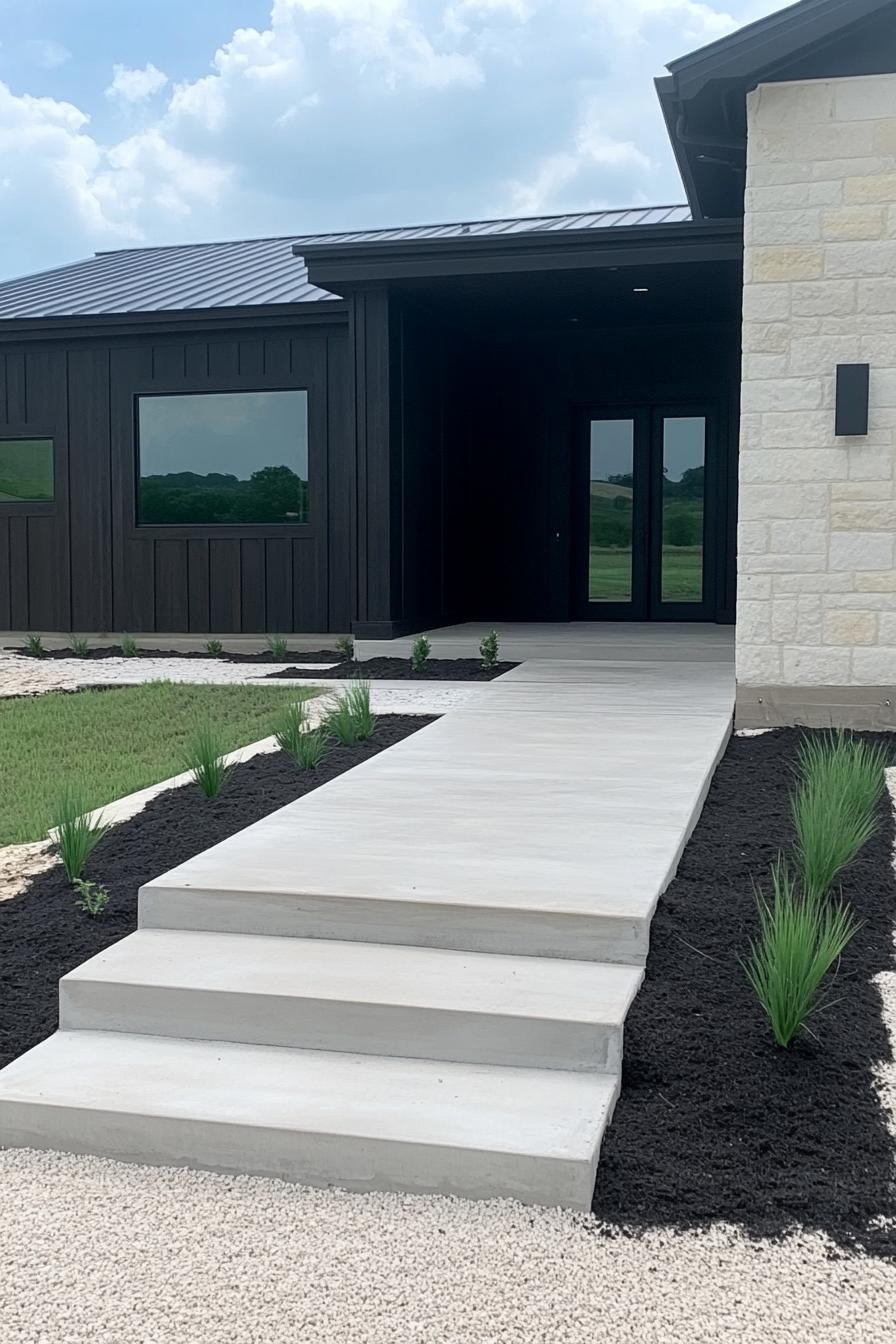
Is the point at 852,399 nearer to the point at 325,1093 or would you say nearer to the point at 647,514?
the point at 325,1093

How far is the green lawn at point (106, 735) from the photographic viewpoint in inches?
219

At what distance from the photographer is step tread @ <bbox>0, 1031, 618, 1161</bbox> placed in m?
2.63

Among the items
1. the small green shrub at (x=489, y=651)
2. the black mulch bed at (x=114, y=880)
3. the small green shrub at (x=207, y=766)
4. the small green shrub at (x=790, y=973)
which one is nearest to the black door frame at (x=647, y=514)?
the small green shrub at (x=489, y=651)

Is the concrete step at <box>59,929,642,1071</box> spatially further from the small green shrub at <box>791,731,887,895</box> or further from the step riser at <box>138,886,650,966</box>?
the small green shrub at <box>791,731,887,895</box>

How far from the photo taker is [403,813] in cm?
445

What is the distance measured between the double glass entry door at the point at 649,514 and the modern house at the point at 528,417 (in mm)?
23

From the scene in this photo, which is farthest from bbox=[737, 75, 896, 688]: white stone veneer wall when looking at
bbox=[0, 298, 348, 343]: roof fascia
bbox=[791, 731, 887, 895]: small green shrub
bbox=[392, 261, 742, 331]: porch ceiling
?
bbox=[0, 298, 348, 343]: roof fascia

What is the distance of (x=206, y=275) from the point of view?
44.8 feet

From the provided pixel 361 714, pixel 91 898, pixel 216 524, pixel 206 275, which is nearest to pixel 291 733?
pixel 361 714

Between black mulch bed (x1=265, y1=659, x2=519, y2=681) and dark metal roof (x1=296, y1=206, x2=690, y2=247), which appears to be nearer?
black mulch bed (x1=265, y1=659, x2=519, y2=681)

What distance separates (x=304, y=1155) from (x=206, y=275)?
12320mm

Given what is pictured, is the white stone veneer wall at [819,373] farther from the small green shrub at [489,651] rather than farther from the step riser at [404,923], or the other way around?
the step riser at [404,923]

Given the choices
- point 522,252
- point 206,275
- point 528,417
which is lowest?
point 528,417

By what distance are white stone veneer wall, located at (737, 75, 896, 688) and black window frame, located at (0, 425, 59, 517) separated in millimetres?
7462
